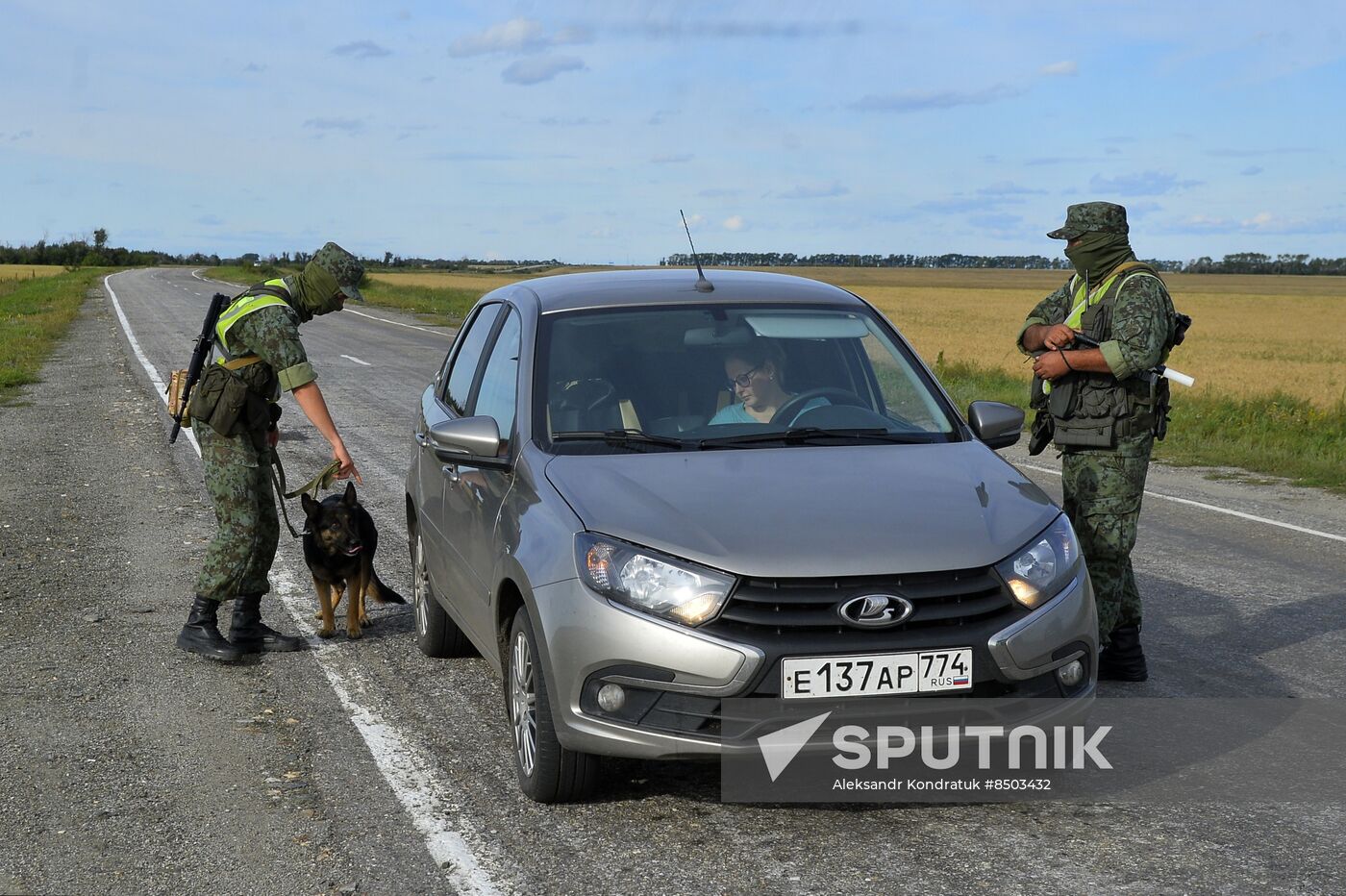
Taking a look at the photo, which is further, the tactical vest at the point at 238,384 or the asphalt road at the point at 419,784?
the tactical vest at the point at 238,384

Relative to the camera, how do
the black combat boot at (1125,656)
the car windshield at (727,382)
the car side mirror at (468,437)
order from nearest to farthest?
the car side mirror at (468,437) < the car windshield at (727,382) < the black combat boot at (1125,656)

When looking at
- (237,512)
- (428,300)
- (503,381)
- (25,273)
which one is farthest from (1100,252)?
(25,273)

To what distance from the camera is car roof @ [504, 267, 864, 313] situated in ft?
17.9

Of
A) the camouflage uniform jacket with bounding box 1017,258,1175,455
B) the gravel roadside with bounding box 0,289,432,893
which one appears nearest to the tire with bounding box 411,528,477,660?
the gravel roadside with bounding box 0,289,432,893

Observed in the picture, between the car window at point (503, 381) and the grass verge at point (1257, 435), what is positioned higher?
the car window at point (503, 381)

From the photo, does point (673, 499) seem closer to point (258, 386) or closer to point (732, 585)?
point (732, 585)

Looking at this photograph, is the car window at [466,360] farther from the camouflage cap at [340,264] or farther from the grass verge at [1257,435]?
the grass verge at [1257,435]

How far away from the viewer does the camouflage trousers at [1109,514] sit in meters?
5.56

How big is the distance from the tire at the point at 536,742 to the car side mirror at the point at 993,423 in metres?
1.87

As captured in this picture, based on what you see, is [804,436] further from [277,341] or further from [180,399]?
[180,399]

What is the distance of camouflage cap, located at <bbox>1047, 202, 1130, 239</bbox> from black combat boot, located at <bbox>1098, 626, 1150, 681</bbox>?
1.62 meters

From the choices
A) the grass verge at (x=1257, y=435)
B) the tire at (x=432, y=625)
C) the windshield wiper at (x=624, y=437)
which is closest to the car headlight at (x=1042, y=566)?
the windshield wiper at (x=624, y=437)

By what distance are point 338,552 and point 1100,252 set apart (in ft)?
11.8

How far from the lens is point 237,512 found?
20.1 ft
